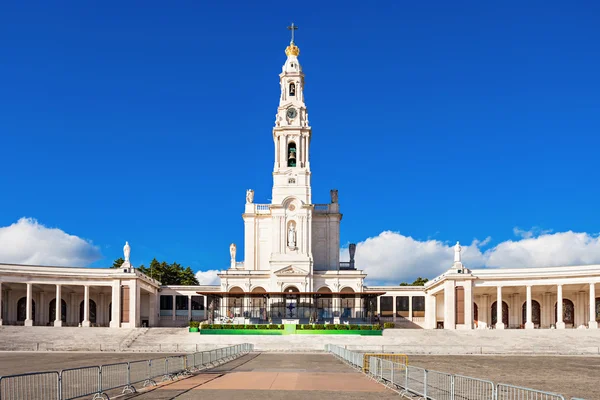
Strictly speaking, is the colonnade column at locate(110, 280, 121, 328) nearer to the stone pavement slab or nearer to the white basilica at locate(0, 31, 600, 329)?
the white basilica at locate(0, 31, 600, 329)

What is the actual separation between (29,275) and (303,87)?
4431 centimetres

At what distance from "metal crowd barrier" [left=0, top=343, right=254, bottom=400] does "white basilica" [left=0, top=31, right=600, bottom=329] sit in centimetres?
4597

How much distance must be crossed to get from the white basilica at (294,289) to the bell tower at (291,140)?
0.15 meters

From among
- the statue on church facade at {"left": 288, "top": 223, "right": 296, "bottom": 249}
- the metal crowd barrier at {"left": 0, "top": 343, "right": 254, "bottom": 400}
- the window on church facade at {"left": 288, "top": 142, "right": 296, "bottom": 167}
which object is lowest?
the metal crowd barrier at {"left": 0, "top": 343, "right": 254, "bottom": 400}

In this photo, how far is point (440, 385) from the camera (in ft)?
77.5

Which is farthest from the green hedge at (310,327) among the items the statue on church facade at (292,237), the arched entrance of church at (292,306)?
the statue on church facade at (292,237)

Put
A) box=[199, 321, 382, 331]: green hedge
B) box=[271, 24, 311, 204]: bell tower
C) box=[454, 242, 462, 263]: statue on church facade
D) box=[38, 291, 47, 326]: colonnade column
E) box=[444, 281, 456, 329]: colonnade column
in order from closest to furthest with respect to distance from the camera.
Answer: box=[199, 321, 382, 331]: green hedge
box=[444, 281, 456, 329]: colonnade column
box=[454, 242, 462, 263]: statue on church facade
box=[38, 291, 47, 326]: colonnade column
box=[271, 24, 311, 204]: bell tower

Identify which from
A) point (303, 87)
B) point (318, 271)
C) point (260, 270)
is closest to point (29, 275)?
point (260, 270)

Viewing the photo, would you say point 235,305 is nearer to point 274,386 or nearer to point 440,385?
point 274,386

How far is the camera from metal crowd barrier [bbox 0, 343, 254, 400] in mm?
22172

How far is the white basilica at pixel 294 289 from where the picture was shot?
84125 mm

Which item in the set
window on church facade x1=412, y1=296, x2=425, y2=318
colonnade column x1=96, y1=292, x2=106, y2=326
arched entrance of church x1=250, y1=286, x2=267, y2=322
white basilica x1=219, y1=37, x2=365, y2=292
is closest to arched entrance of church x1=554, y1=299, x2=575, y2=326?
window on church facade x1=412, y1=296, x2=425, y2=318

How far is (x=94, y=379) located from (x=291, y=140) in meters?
76.9

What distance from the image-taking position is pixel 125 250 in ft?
290
